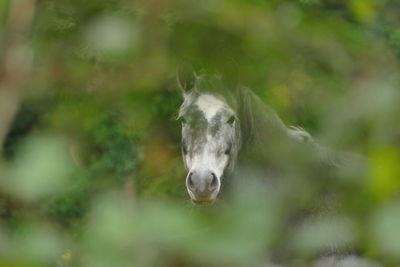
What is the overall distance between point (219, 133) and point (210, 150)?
0.06 meters

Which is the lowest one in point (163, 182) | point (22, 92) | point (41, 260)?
point (41, 260)

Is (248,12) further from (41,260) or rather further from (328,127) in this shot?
(41,260)

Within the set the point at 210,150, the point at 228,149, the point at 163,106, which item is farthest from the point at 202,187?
the point at 163,106

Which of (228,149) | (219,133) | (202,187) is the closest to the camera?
(202,187)

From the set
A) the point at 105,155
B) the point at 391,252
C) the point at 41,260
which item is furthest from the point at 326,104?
the point at 105,155

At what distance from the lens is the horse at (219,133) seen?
8.05ft

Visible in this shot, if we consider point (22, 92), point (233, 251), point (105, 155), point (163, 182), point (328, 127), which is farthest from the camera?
point (105, 155)

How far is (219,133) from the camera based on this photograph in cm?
270

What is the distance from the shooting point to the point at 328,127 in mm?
926

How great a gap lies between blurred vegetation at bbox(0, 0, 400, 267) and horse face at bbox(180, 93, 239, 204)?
0.65 m

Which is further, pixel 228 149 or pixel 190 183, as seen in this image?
pixel 228 149

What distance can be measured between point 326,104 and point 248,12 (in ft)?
0.52

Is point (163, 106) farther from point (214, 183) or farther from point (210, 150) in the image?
point (210, 150)

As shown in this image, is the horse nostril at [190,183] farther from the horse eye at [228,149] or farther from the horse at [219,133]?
the horse eye at [228,149]
